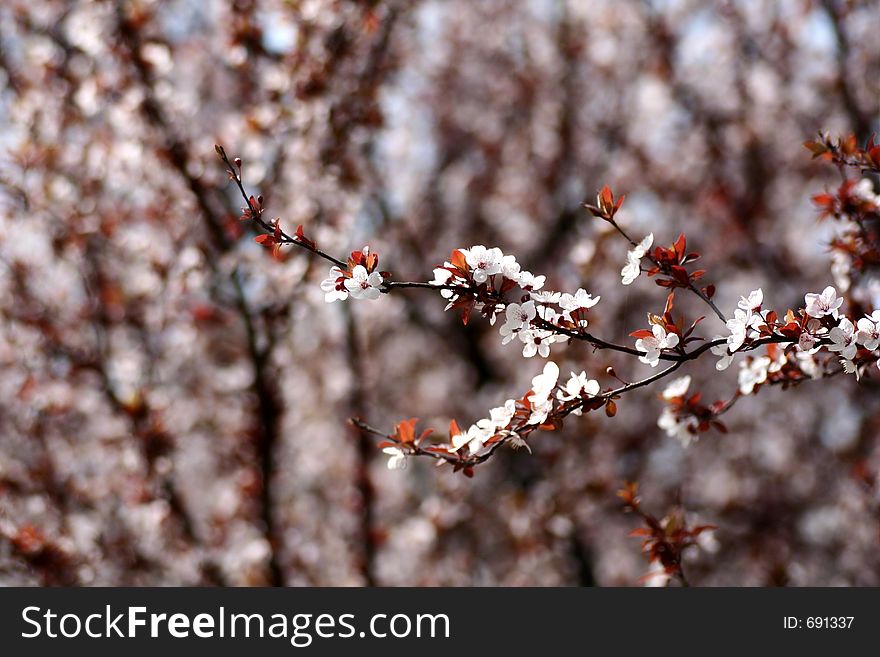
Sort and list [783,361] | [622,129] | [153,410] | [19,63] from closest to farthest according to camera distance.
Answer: [783,361] → [153,410] → [19,63] → [622,129]

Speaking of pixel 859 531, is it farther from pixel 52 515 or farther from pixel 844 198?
pixel 52 515

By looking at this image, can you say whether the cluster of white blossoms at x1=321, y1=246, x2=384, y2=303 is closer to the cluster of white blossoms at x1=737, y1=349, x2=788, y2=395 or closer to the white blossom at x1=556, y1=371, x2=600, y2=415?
the white blossom at x1=556, y1=371, x2=600, y2=415

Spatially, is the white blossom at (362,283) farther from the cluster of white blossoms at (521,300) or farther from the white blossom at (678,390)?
the white blossom at (678,390)

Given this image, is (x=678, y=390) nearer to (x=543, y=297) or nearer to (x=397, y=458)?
(x=543, y=297)

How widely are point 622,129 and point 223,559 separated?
504cm

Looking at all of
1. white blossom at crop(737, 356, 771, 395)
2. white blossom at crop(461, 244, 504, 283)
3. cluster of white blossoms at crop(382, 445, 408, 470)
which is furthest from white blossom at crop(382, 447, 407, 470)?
white blossom at crop(737, 356, 771, 395)

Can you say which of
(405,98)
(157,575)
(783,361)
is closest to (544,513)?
(157,575)

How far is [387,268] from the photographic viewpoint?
21.6ft

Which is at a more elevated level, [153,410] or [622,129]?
[622,129]

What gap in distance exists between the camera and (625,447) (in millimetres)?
5941

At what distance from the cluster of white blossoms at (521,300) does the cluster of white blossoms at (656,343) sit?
144 mm

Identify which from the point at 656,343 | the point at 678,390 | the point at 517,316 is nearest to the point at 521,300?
the point at 517,316

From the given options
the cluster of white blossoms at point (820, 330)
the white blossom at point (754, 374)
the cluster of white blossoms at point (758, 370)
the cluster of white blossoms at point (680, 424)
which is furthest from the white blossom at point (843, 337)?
the cluster of white blossoms at point (680, 424)

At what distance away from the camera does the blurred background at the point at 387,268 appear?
4160 millimetres
